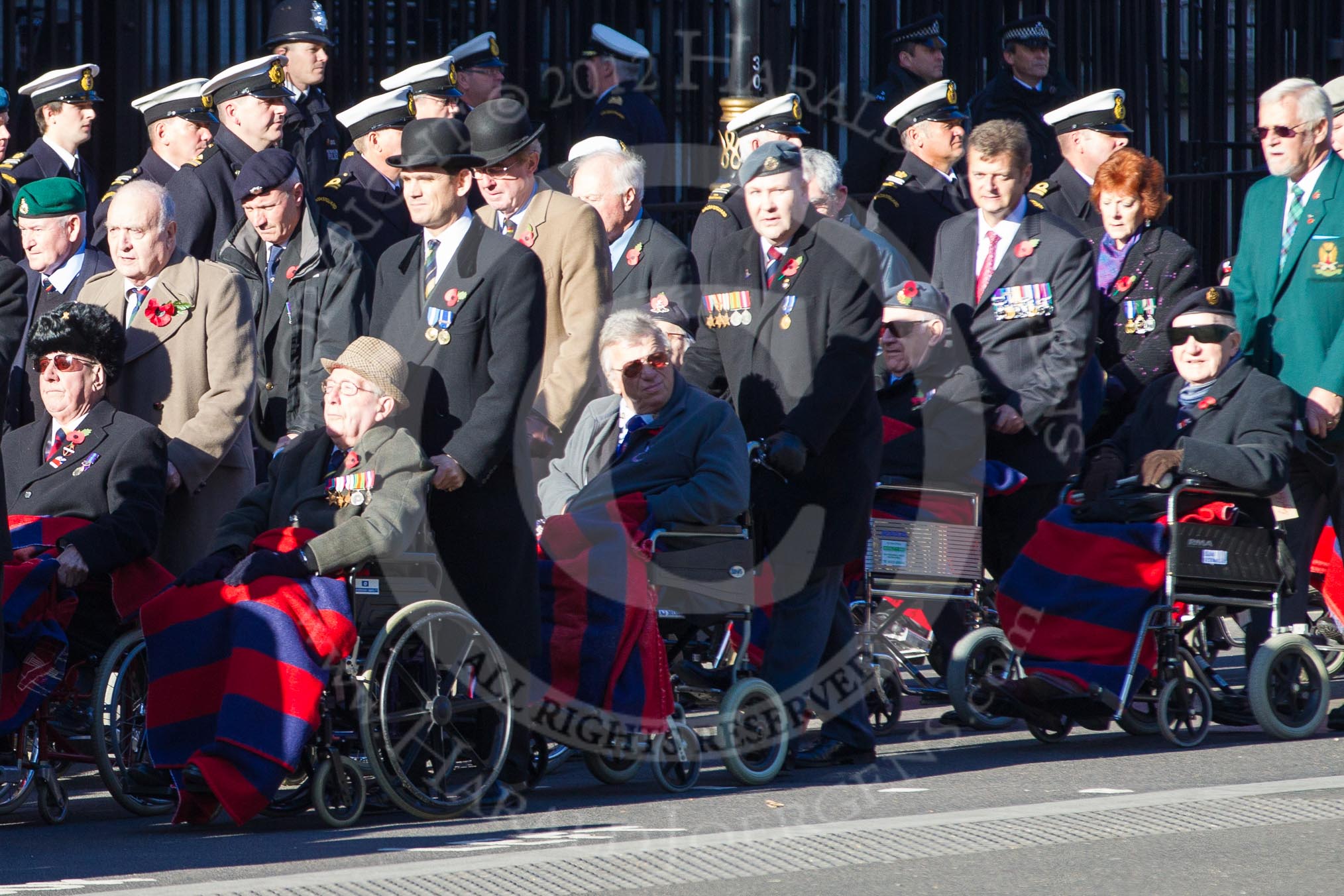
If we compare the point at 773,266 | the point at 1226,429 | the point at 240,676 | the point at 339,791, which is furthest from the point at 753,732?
the point at 1226,429

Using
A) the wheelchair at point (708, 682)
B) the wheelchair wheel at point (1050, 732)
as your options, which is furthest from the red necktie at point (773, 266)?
the wheelchair wheel at point (1050, 732)

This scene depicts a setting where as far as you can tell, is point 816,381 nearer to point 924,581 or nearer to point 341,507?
point 924,581

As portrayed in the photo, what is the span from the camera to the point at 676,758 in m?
6.62

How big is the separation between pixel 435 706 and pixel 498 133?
2143mm

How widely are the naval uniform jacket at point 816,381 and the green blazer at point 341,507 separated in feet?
4.37

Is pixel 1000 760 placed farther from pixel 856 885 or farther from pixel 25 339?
pixel 25 339

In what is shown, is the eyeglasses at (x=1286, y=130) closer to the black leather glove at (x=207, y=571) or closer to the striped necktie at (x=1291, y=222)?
the striped necktie at (x=1291, y=222)

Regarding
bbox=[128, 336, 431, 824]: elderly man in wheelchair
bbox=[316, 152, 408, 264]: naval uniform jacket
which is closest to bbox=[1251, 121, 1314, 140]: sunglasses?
bbox=[316, 152, 408, 264]: naval uniform jacket

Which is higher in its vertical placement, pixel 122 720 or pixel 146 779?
pixel 122 720

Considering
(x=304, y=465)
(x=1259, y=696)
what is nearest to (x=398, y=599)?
(x=304, y=465)

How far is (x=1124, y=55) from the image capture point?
12812 millimetres

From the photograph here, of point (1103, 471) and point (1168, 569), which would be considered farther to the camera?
point (1103, 471)

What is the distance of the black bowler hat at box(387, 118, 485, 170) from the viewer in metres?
6.61

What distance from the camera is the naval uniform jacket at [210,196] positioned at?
8.66 meters
